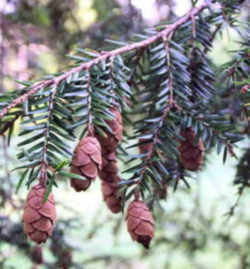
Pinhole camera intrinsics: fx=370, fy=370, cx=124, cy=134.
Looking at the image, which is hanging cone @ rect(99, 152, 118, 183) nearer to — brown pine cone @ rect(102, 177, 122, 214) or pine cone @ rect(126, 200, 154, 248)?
brown pine cone @ rect(102, 177, 122, 214)

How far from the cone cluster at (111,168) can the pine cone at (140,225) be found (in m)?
0.08

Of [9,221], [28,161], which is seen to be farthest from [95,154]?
[9,221]

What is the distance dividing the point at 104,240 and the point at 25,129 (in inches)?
126

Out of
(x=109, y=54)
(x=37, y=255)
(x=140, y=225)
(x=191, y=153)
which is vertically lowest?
(x=37, y=255)

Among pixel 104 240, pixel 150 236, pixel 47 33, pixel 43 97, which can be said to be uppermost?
pixel 47 33

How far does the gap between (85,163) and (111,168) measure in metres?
0.16

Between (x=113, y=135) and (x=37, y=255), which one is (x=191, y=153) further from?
(x=37, y=255)

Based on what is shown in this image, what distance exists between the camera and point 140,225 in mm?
608

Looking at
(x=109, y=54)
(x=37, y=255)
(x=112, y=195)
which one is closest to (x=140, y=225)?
(x=112, y=195)

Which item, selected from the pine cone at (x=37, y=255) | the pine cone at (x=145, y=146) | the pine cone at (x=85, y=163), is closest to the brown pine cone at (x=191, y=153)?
the pine cone at (x=145, y=146)

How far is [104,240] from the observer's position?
366cm

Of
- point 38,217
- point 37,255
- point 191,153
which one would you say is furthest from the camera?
point 37,255

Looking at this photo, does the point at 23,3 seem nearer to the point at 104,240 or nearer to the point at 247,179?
the point at 247,179

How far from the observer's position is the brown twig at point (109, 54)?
0.66m
